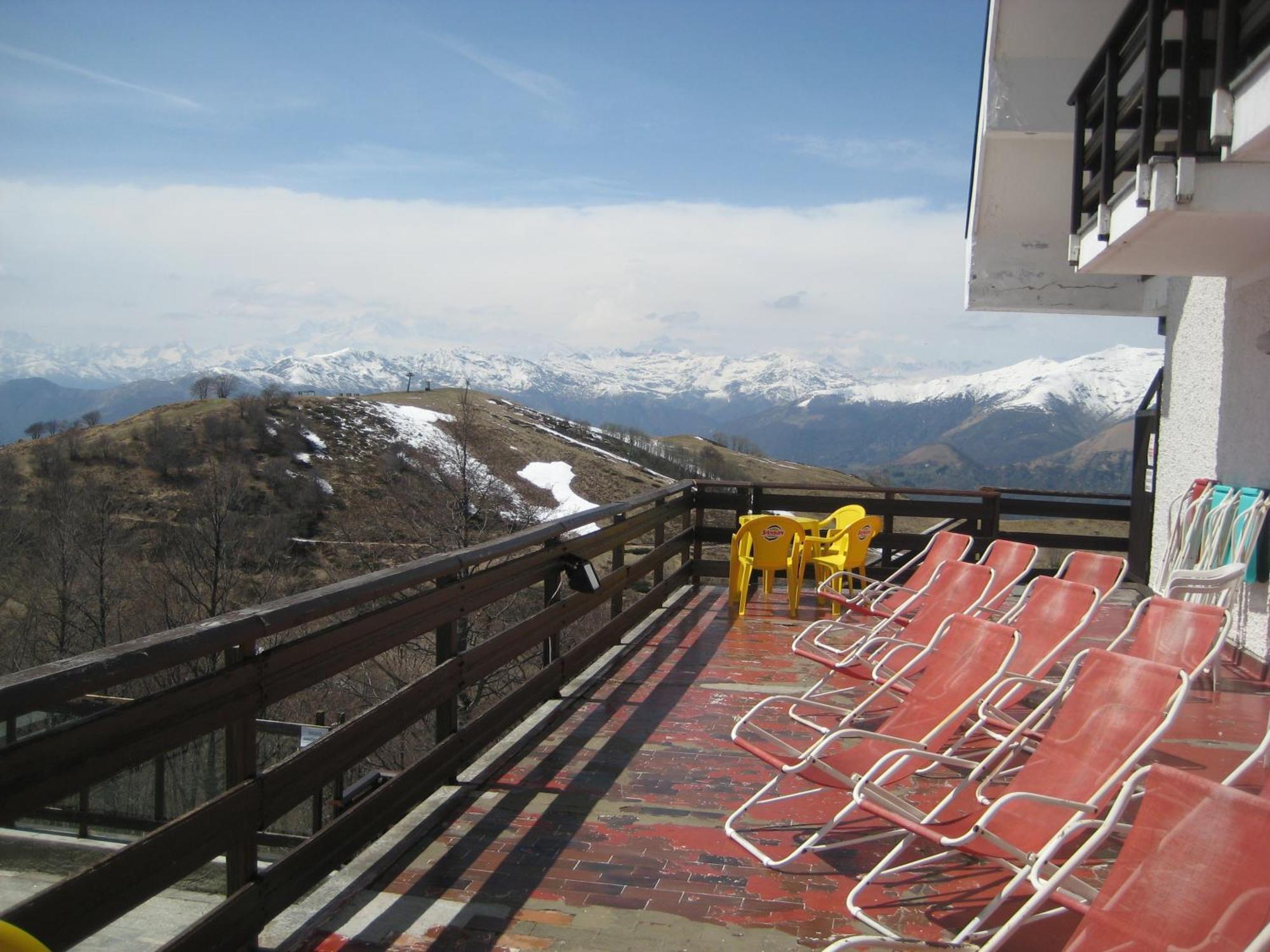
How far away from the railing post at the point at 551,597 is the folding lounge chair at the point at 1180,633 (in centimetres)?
273

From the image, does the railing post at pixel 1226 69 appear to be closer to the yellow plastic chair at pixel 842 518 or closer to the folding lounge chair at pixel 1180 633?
the folding lounge chair at pixel 1180 633

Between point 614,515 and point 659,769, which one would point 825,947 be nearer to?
point 659,769

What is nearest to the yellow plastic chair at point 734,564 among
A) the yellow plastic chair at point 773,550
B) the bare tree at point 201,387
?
the yellow plastic chair at point 773,550

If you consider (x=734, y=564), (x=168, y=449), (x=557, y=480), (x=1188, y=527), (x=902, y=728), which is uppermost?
(x=1188, y=527)

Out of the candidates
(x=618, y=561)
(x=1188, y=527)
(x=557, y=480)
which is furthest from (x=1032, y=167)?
(x=557, y=480)

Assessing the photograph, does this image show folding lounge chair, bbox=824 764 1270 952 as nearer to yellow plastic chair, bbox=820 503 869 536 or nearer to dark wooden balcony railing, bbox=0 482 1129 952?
dark wooden balcony railing, bbox=0 482 1129 952

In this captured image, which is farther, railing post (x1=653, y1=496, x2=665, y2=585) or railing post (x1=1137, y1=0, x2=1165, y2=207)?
railing post (x1=653, y1=496, x2=665, y2=585)

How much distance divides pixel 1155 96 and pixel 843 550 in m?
4.45

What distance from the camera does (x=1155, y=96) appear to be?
205 inches

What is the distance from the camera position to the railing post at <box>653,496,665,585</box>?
27.2 ft

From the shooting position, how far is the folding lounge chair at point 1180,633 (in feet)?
13.4

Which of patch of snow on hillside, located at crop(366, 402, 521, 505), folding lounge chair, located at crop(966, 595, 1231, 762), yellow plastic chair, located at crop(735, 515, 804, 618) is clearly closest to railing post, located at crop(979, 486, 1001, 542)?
yellow plastic chair, located at crop(735, 515, 804, 618)

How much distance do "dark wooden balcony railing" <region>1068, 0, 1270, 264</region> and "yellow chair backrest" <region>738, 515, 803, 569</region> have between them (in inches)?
118

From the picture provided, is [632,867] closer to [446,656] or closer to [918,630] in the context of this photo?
[446,656]
